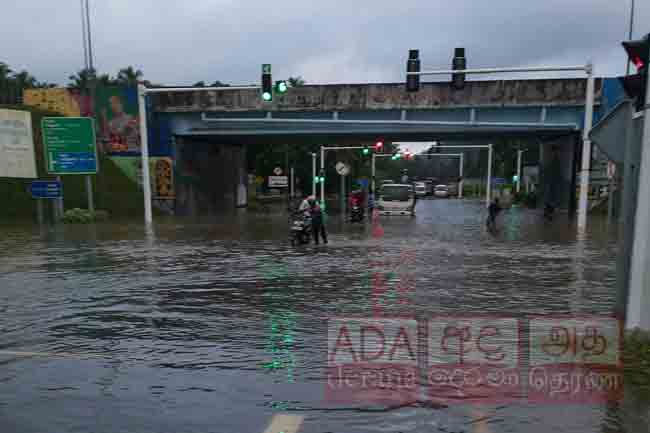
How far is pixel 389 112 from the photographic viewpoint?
2756 cm

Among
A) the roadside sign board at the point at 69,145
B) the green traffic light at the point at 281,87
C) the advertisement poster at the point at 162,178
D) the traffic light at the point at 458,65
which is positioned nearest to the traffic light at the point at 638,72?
the traffic light at the point at 458,65

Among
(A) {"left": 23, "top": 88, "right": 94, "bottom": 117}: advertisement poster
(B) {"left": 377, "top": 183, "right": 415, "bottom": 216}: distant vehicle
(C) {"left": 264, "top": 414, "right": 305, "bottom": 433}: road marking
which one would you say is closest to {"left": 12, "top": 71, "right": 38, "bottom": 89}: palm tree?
(A) {"left": 23, "top": 88, "right": 94, "bottom": 117}: advertisement poster

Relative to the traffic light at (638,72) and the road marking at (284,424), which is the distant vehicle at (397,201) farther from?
the road marking at (284,424)

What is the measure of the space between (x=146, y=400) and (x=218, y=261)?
7.56 meters

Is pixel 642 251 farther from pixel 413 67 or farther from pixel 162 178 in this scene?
pixel 162 178

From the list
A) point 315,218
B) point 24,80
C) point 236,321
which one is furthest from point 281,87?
point 24,80

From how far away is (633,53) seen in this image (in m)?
5.02

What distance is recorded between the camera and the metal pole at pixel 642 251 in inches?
182

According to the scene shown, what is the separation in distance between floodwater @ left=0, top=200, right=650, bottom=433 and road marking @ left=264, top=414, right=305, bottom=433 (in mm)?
57

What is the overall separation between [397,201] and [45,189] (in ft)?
63.2

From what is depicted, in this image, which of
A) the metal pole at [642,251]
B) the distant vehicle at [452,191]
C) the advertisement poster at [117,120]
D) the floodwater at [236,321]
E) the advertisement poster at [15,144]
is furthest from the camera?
the distant vehicle at [452,191]

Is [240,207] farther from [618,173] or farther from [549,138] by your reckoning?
[618,173]

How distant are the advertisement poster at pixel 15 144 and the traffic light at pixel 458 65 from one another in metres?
20.7

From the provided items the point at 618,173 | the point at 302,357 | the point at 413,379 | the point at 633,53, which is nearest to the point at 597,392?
the point at 413,379
